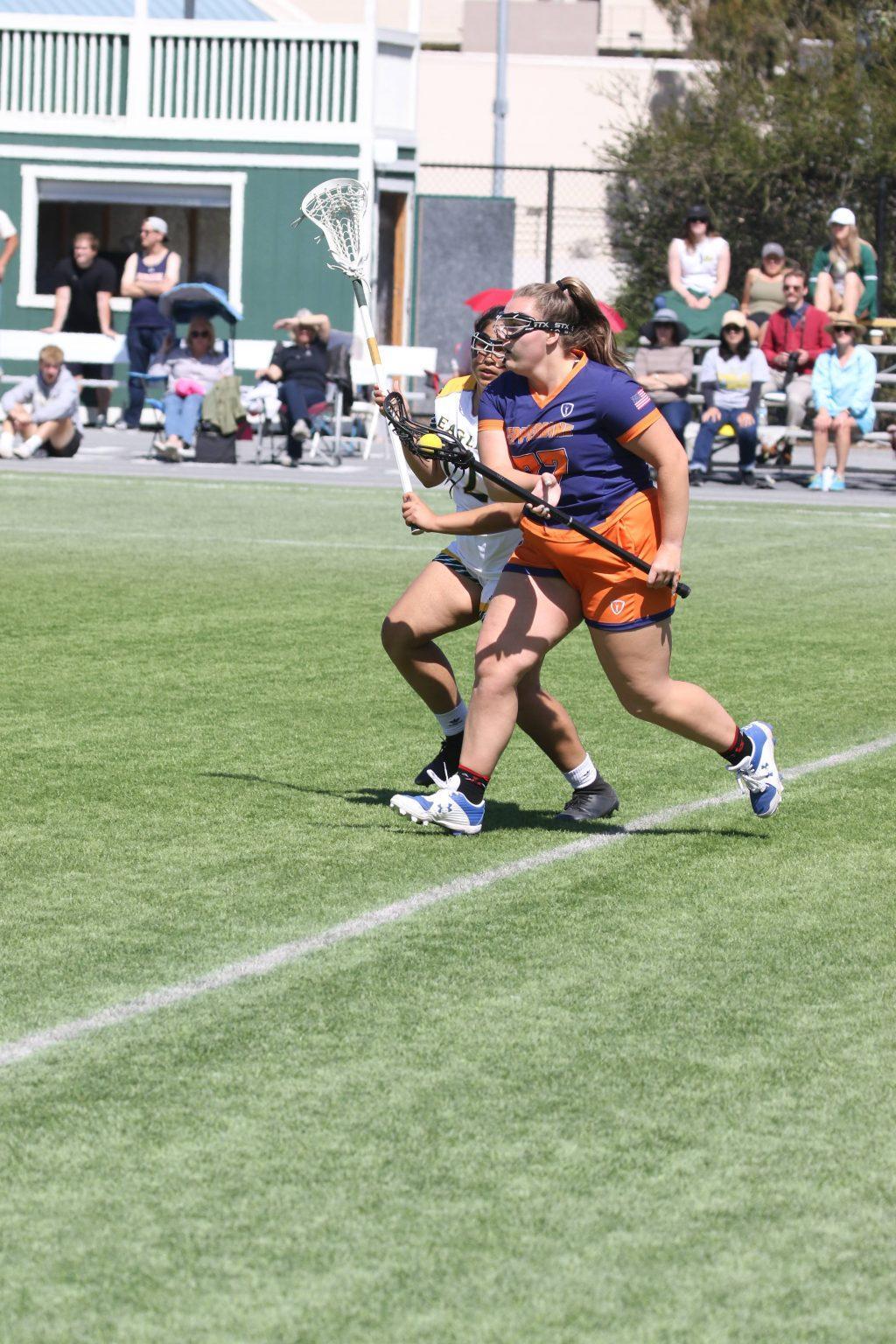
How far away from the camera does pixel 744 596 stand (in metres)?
13.0

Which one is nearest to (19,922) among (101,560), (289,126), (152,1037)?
(152,1037)

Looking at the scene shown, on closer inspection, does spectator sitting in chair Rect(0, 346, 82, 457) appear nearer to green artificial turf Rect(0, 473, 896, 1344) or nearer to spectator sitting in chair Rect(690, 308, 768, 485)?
spectator sitting in chair Rect(690, 308, 768, 485)

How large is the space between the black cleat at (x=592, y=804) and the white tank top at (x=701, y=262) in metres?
16.7

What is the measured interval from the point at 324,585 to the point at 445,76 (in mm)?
32375

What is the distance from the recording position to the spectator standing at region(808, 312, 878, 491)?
2070 centimetres

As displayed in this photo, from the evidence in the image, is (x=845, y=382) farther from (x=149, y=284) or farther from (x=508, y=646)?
(x=508, y=646)

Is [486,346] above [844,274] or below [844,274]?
below

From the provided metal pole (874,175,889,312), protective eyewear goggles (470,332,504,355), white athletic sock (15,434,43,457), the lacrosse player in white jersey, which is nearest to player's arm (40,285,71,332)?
white athletic sock (15,434,43,457)

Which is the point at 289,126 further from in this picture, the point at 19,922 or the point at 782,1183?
the point at 782,1183

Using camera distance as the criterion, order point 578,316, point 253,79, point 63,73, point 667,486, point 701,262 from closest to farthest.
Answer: point 667,486 < point 578,316 < point 701,262 < point 253,79 < point 63,73

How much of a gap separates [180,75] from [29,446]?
834cm

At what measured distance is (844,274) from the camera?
22.2m

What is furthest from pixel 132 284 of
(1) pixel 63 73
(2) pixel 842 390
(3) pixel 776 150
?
(3) pixel 776 150

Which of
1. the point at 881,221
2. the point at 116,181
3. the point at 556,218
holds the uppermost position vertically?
the point at 556,218
